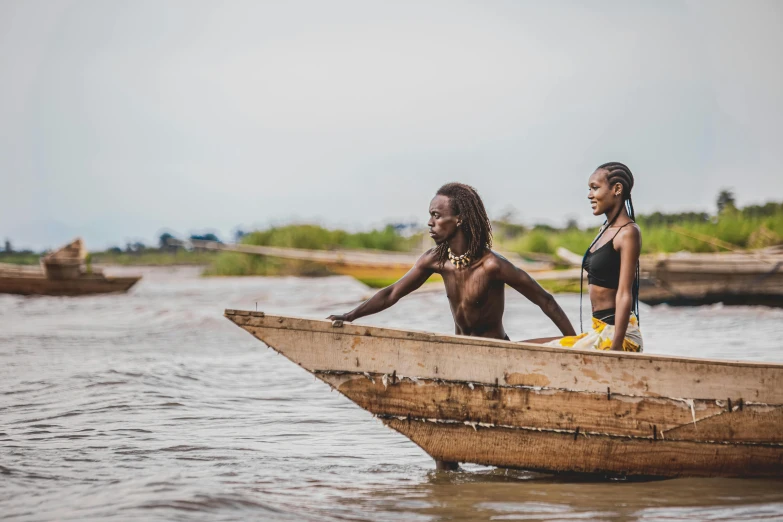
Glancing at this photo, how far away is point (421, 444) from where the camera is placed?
163 inches

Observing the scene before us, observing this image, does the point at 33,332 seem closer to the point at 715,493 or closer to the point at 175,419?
the point at 175,419

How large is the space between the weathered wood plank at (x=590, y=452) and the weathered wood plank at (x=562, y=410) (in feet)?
0.18

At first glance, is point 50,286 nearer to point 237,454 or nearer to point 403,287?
point 237,454

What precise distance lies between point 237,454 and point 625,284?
2589 millimetres

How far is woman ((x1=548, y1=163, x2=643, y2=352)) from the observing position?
3.98 metres

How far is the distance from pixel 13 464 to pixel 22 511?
1054mm

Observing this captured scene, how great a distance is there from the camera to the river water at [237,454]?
3773 mm

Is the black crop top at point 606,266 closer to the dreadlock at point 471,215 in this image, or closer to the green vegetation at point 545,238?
the dreadlock at point 471,215

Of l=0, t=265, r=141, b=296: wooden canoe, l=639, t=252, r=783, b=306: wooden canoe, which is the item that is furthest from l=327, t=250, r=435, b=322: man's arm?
l=0, t=265, r=141, b=296: wooden canoe

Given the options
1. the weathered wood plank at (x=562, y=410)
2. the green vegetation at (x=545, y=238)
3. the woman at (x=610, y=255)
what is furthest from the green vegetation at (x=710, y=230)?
the weathered wood plank at (x=562, y=410)

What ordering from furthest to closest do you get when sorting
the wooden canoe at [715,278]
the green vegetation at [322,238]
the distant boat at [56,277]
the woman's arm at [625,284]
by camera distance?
the green vegetation at [322,238]
the distant boat at [56,277]
the wooden canoe at [715,278]
the woman's arm at [625,284]

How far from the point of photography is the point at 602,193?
4.11 meters

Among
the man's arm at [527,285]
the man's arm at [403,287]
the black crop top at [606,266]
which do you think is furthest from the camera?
the man's arm at [403,287]

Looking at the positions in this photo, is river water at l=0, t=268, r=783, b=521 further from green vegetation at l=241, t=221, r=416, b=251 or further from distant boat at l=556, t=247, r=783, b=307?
green vegetation at l=241, t=221, r=416, b=251
